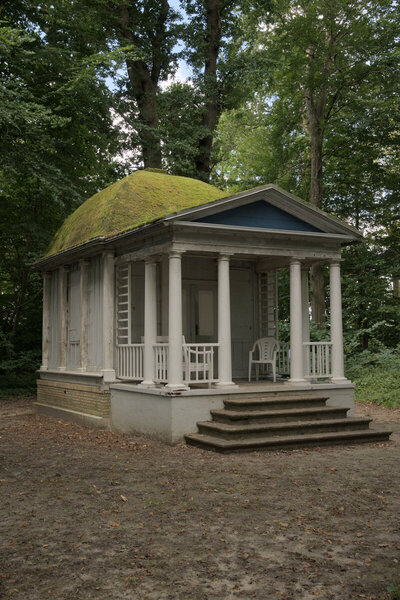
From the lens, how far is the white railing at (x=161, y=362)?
10781 millimetres

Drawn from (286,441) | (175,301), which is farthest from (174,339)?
(286,441)

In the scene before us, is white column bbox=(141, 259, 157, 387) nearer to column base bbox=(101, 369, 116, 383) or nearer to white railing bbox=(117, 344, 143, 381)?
white railing bbox=(117, 344, 143, 381)

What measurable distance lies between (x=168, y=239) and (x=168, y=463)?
12.5ft

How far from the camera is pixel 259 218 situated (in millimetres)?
11047

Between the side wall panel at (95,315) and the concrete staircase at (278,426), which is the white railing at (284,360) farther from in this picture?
the side wall panel at (95,315)

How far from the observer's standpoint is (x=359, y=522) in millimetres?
5609

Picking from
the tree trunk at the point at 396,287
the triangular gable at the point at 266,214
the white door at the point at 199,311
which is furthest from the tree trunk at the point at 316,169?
the triangular gable at the point at 266,214

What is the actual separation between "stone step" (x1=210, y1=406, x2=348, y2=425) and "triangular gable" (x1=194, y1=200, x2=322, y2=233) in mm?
3211

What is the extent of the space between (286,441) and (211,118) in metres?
14.9

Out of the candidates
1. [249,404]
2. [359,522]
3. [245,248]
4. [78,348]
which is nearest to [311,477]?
[359,522]

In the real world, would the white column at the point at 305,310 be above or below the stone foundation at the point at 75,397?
above

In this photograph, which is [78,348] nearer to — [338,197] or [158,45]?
[158,45]

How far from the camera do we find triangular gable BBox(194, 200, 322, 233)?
1066 centimetres

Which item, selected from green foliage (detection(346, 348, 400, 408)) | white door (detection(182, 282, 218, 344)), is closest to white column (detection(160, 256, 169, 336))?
white door (detection(182, 282, 218, 344))
